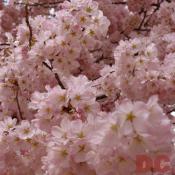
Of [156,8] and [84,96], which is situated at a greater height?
[156,8]

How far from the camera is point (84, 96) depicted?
3025mm

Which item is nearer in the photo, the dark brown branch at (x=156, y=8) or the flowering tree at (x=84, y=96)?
the flowering tree at (x=84, y=96)

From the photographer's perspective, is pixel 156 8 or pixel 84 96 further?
pixel 156 8

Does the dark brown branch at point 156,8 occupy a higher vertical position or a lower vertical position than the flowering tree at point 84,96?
higher

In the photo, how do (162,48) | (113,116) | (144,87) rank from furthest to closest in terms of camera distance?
1. (162,48)
2. (144,87)
3. (113,116)

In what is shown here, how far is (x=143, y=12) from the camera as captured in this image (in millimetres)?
6309

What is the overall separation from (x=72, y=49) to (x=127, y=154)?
198 centimetres

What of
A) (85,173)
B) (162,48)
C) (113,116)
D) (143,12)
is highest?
(143,12)

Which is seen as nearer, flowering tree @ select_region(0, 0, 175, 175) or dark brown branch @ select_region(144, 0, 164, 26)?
flowering tree @ select_region(0, 0, 175, 175)

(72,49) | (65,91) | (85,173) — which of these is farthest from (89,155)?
(72,49)

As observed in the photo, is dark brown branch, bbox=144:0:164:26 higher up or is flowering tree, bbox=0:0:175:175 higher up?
dark brown branch, bbox=144:0:164:26

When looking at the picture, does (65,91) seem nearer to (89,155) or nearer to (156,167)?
(89,155)

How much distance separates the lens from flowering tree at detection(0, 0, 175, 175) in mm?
2297

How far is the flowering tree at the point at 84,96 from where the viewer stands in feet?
7.54
